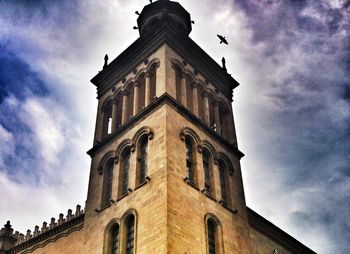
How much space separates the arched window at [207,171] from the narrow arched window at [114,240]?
491 centimetres

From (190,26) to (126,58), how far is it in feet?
25.9

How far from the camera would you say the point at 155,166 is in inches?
856

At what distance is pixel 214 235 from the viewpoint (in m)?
21.9

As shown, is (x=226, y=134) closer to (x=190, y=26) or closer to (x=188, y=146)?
(x=188, y=146)

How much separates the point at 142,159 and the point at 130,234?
4112 millimetres

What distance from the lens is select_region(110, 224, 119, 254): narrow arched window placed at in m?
21.7

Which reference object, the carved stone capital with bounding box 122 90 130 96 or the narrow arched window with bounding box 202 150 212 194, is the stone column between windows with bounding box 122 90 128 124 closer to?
the carved stone capital with bounding box 122 90 130 96

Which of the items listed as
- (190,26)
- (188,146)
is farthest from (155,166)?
(190,26)

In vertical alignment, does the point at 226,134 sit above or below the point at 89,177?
above

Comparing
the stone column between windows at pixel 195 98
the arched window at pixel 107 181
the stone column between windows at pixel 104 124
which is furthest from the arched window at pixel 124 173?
the stone column between windows at pixel 195 98

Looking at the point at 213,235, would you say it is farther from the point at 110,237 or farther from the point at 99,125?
the point at 99,125

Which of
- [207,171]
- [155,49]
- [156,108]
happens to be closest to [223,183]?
[207,171]

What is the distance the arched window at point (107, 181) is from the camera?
2438 cm

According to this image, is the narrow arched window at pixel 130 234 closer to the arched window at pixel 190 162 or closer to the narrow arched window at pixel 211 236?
the arched window at pixel 190 162
